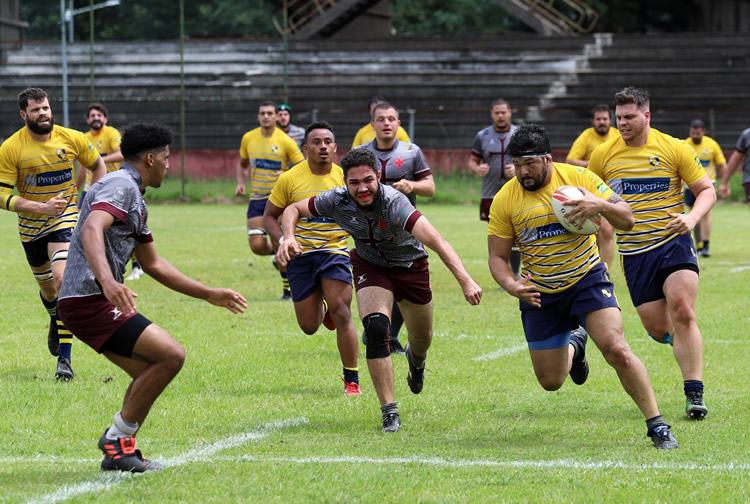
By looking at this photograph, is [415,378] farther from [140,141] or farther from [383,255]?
[140,141]

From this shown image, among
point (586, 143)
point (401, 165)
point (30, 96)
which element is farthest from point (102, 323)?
point (586, 143)

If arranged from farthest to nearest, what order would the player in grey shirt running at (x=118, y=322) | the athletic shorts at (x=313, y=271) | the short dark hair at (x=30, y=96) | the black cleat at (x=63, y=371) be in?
the short dark hair at (x=30, y=96), the athletic shorts at (x=313, y=271), the black cleat at (x=63, y=371), the player in grey shirt running at (x=118, y=322)

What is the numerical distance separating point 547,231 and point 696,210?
1.40 m

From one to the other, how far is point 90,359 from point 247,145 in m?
6.26

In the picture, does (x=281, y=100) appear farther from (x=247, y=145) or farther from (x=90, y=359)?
(x=90, y=359)

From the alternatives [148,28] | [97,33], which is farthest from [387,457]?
[97,33]

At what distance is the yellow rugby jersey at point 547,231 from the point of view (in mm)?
6809

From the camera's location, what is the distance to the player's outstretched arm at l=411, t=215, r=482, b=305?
21.3ft

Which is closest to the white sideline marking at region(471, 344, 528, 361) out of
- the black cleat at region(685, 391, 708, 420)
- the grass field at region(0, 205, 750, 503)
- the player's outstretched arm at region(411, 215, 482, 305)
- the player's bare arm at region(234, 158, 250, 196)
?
the grass field at region(0, 205, 750, 503)

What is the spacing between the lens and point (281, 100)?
126 ft

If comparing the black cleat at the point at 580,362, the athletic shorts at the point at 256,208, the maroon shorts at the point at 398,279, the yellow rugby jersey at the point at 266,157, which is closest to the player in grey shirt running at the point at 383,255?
the maroon shorts at the point at 398,279

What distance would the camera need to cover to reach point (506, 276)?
266 inches

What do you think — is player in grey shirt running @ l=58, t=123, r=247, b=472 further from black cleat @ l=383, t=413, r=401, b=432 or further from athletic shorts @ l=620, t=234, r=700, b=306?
athletic shorts @ l=620, t=234, r=700, b=306

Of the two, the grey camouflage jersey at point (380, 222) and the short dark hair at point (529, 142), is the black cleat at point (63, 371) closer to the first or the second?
the grey camouflage jersey at point (380, 222)
